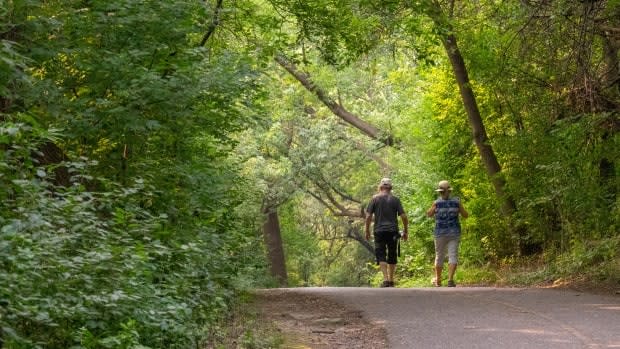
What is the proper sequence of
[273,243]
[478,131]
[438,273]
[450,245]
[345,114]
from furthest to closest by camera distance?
[273,243] < [345,114] < [478,131] < [438,273] < [450,245]

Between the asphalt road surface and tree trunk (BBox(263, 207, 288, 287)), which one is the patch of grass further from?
tree trunk (BBox(263, 207, 288, 287))

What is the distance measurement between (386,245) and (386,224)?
1.94 feet

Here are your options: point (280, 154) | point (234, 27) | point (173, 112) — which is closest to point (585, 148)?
point (234, 27)

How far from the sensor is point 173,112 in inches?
417

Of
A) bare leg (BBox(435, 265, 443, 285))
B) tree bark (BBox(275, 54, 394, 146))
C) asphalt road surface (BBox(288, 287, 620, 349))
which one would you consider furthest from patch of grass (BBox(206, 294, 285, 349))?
tree bark (BBox(275, 54, 394, 146))

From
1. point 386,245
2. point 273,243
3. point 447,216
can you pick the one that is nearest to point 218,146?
point 386,245

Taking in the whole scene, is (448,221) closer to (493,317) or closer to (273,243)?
(493,317)

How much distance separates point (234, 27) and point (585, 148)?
6.99m

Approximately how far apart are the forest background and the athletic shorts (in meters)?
2.23

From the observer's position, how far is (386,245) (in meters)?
17.8

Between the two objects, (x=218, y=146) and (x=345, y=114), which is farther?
(x=345, y=114)

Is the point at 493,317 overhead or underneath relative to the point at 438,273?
underneath

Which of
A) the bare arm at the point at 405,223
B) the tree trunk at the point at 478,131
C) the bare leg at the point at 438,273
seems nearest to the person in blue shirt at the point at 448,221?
the bare arm at the point at 405,223

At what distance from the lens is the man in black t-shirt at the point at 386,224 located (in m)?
17.4
